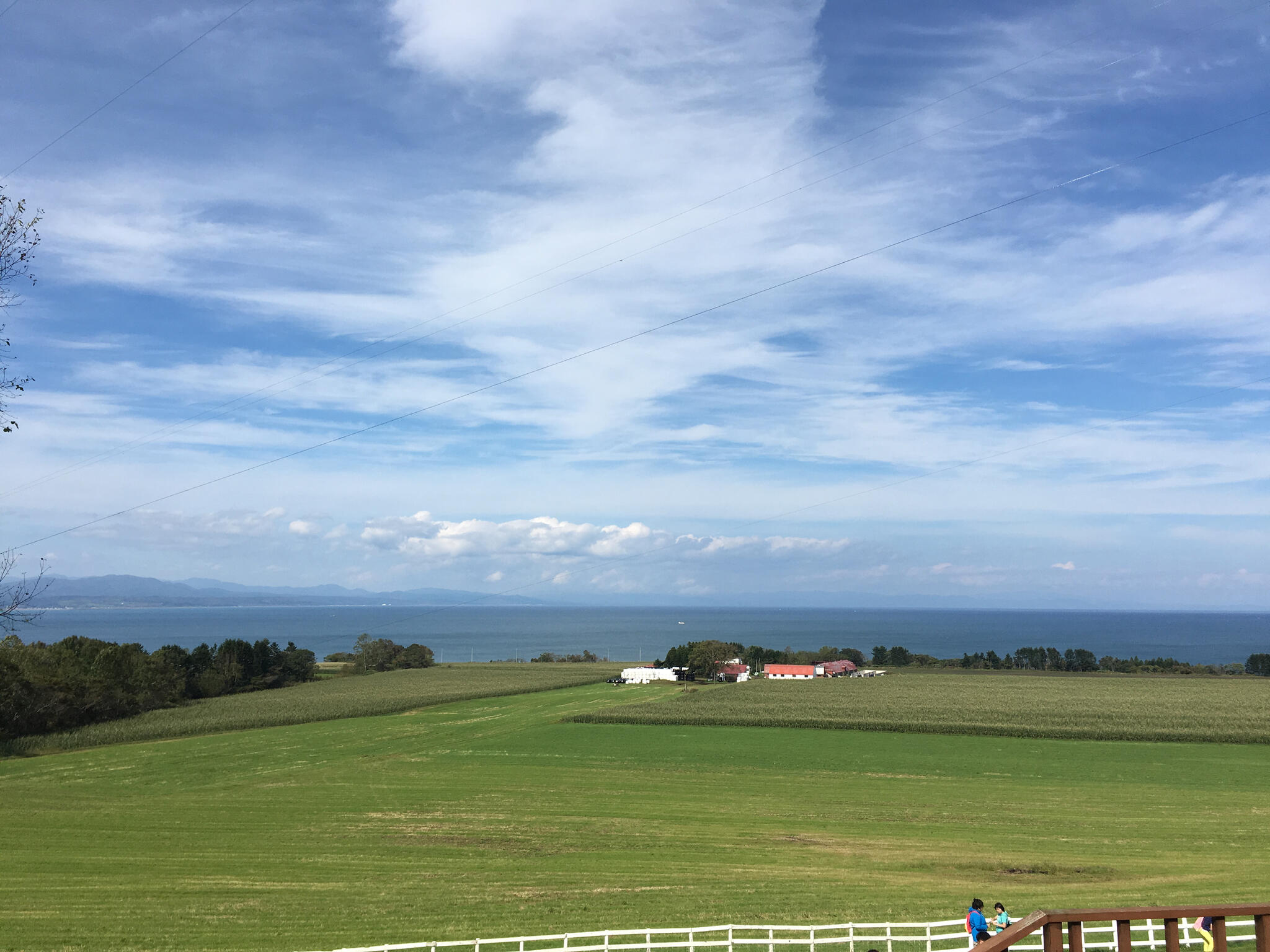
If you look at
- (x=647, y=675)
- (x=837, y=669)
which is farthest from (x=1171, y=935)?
(x=837, y=669)

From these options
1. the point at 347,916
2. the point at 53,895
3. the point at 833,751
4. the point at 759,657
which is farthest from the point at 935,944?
the point at 759,657

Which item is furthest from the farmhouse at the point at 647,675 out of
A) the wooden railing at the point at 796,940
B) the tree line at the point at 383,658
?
the wooden railing at the point at 796,940

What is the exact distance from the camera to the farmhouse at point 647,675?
116375 mm

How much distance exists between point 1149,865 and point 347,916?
80.3ft

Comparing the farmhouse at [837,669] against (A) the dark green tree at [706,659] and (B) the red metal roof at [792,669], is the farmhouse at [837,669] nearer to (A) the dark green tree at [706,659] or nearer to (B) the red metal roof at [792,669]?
(B) the red metal roof at [792,669]

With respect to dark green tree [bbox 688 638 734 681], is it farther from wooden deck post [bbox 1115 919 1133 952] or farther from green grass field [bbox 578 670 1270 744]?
wooden deck post [bbox 1115 919 1133 952]

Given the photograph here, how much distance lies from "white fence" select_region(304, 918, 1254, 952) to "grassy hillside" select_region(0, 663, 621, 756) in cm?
5761

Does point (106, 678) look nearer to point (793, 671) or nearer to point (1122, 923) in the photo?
point (793, 671)

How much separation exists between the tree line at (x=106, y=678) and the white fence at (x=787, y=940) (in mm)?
50687

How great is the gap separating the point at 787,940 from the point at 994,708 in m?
62.5

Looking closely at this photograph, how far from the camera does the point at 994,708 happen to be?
7362 centimetres

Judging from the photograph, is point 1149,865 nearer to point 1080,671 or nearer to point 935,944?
point 935,944

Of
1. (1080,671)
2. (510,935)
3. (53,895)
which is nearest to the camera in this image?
(510,935)

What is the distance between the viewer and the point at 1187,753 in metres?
51.7
